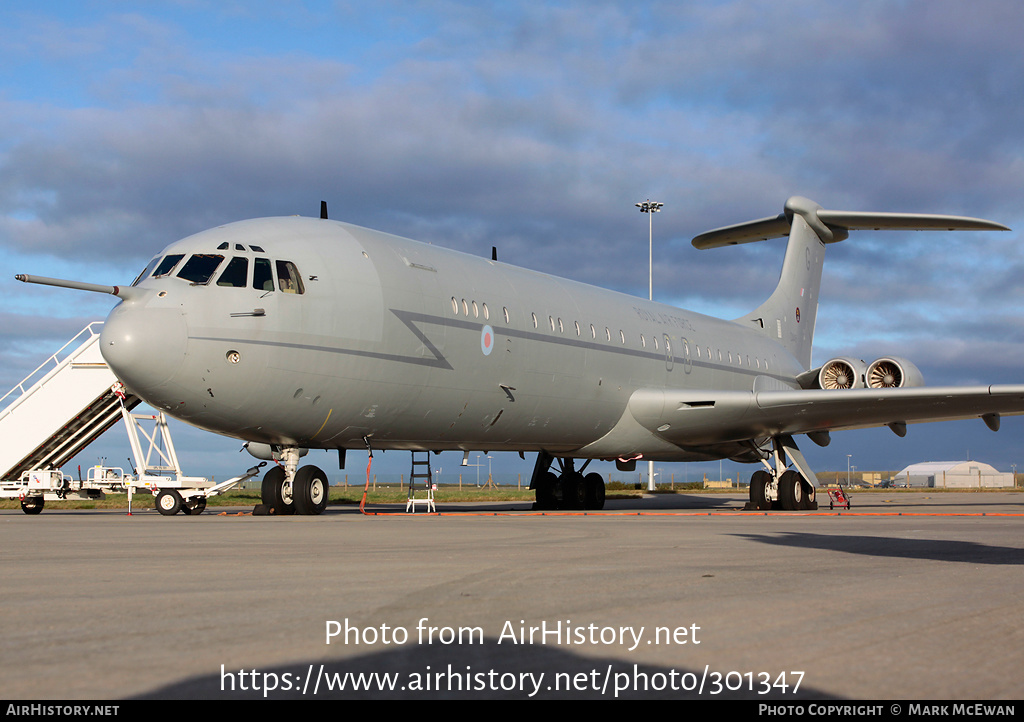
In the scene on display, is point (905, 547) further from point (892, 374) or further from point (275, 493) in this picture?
point (892, 374)

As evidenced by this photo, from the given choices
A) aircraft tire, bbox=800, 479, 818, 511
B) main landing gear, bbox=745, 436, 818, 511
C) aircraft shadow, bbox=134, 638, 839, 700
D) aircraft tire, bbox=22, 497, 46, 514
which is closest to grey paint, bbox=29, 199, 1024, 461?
main landing gear, bbox=745, 436, 818, 511

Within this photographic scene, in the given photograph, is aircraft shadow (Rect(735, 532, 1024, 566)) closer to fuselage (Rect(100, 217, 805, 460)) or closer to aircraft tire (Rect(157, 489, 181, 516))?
fuselage (Rect(100, 217, 805, 460))

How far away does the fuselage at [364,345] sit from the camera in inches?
576

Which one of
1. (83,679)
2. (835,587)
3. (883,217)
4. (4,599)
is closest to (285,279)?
(4,599)

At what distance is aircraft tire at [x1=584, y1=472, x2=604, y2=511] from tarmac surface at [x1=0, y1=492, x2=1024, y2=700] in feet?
56.3

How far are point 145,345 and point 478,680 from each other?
38.7 feet

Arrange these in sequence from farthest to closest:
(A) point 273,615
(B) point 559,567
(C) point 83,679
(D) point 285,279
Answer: (D) point 285,279
(B) point 559,567
(A) point 273,615
(C) point 83,679

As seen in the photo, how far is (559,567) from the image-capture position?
7664mm

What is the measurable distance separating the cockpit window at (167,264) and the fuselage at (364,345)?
0.03 m

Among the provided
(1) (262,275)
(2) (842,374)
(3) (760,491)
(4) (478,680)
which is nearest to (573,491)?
(3) (760,491)

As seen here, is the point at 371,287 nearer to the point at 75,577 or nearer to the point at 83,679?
the point at 75,577

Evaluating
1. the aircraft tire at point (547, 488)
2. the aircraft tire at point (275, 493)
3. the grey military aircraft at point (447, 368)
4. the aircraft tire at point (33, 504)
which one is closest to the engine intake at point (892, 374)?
the grey military aircraft at point (447, 368)

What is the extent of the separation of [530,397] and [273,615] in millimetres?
14903

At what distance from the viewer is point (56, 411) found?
25828 mm
